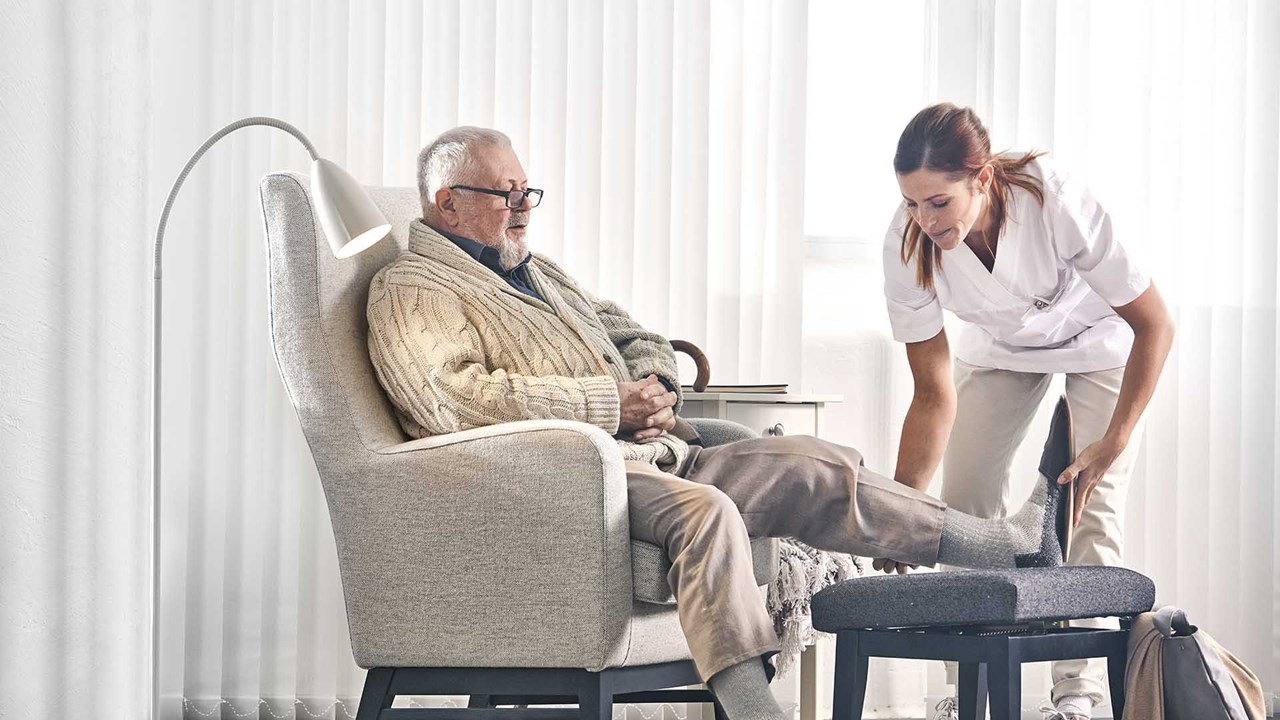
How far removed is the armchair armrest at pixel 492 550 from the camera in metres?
1.50

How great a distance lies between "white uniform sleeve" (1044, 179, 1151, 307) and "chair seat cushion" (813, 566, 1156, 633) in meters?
0.72

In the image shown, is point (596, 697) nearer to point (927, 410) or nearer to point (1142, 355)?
point (927, 410)

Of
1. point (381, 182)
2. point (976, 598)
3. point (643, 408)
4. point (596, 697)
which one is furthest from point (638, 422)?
point (381, 182)

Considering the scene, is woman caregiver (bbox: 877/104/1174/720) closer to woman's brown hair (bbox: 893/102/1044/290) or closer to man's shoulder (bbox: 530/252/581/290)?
woman's brown hair (bbox: 893/102/1044/290)

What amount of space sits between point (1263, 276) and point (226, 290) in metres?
2.49

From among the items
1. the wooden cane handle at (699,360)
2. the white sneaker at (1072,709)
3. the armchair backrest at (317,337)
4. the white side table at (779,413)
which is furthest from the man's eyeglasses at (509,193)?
the white sneaker at (1072,709)

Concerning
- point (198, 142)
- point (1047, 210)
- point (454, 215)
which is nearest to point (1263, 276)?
point (1047, 210)

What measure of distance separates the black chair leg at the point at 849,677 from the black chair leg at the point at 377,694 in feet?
1.91

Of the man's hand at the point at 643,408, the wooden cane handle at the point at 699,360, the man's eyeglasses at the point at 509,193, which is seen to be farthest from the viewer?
the wooden cane handle at the point at 699,360

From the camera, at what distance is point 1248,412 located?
296 centimetres

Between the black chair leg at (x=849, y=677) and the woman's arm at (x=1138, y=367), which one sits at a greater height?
the woman's arm at (x=1138, y=367)

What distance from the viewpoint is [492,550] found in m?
1.53

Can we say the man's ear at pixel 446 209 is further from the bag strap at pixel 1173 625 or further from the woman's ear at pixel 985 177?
the bag strap at pixel 1173 625

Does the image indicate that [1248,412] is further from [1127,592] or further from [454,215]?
[454,215]
